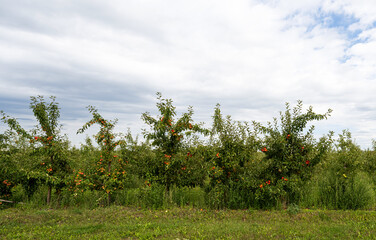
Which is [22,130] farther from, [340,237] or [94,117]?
[340,237]

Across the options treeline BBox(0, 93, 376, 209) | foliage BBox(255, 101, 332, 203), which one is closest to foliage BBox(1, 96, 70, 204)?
treeline BBox(0, 93, 376, 209)

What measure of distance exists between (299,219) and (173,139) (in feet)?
17.2

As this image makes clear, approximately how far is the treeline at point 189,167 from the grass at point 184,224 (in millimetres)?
928

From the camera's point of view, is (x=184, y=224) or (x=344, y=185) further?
(x=344, y=185)

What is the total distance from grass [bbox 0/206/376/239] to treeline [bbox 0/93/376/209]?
3.05 ft

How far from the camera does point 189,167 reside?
981 cm

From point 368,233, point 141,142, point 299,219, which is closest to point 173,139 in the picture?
point 141,142

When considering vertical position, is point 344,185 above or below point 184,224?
above

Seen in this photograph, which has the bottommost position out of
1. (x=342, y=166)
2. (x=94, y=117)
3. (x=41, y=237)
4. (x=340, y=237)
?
(x=41, y=237)

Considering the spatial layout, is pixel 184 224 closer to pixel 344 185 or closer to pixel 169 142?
pixel 169 142

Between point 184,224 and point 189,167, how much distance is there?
9.48 feet

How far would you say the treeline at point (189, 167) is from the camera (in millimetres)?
9234

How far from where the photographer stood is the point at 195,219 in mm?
7762

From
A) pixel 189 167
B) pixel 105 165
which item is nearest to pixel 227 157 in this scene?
pixel 189 167
